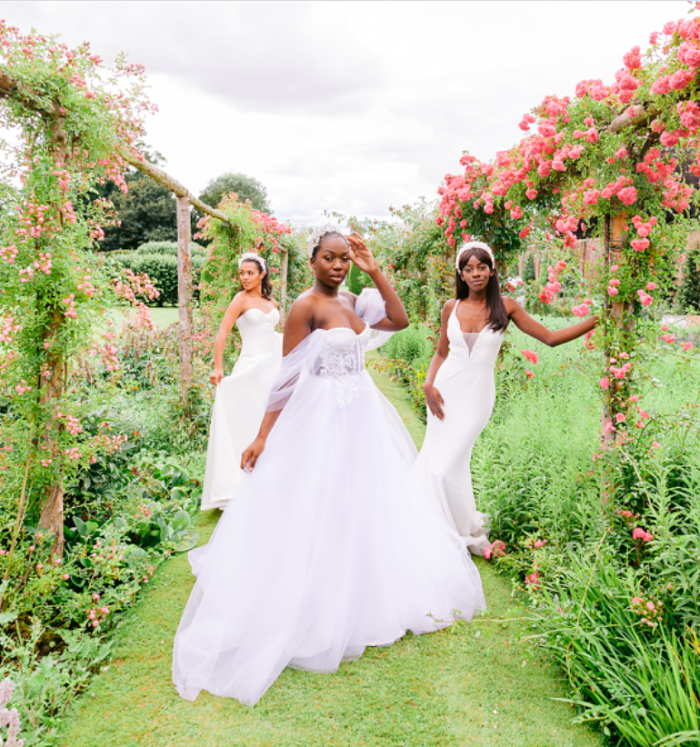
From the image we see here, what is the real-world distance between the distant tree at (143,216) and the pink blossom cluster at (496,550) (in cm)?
3047

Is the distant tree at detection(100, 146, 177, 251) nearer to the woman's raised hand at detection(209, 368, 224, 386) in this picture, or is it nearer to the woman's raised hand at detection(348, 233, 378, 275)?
the woman's raised hand at detection(209, 368, 224, 386)

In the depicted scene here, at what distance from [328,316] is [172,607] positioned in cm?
213

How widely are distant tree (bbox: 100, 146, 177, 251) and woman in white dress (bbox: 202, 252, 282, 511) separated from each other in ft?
91.9

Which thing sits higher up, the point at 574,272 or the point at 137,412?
the point at 574,272

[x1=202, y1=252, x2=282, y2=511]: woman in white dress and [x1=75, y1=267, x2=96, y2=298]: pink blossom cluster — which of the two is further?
[x1=202, y1=252, x2=282, y2=511]: woman in white dress

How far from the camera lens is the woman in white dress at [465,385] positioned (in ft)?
12.4

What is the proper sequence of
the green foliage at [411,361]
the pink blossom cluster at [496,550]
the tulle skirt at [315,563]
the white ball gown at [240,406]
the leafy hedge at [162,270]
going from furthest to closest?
the leafy hedge at [162,270] < the green foliage at [411,361] < the white ball gown at [240,406] < the pink blossom cluster at [496,550] < the tulle skirt at [315,563]

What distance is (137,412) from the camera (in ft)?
20.5

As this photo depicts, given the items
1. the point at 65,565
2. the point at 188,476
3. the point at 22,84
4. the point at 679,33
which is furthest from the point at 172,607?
the point at 679,33

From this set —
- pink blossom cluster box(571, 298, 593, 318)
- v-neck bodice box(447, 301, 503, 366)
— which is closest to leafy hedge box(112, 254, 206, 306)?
v-neck bodice box(447, 301, 503, 366)

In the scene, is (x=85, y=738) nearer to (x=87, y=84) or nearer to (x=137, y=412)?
(x=87, y=84)

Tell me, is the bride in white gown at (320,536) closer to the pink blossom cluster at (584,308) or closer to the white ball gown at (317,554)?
the white ball gown at (317,554)

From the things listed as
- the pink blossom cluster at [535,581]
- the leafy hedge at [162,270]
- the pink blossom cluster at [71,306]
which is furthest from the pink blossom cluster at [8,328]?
the leafy hedge at [162,270]

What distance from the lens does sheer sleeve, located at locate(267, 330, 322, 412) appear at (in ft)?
9.73
